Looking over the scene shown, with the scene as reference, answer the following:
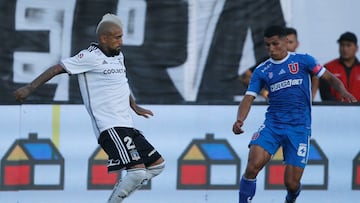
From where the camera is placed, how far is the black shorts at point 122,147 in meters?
8.76

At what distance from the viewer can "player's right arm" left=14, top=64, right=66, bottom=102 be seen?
8.46 m

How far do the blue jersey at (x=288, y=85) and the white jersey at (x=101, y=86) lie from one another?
149 centimetres

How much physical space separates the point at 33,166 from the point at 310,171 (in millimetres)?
2813

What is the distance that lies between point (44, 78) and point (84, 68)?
352 millimetres

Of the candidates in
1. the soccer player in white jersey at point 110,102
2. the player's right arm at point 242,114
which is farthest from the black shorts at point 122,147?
the player's right arm at point 242,114

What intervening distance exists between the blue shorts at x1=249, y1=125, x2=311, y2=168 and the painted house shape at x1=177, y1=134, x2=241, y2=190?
3.14 feet

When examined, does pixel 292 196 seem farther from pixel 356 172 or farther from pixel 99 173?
pixel 99 173

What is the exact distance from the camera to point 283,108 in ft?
32.1

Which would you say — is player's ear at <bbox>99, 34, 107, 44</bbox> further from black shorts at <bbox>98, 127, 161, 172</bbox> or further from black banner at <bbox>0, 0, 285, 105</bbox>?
black banner at <bbox>0, 0, 285, 105</bbox>

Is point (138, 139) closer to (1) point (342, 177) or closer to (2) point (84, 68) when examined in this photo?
(2) point (84, 68)

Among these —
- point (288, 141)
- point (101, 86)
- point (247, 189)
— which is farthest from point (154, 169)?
point (288, 141)

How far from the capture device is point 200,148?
35.1 feet

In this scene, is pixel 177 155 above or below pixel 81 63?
below

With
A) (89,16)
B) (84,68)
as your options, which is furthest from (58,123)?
(84,68)
